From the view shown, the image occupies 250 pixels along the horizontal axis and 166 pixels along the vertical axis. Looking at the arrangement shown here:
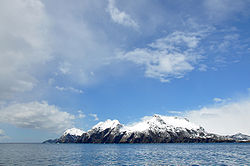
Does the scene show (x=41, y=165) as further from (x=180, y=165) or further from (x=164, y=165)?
(x=180, y=165)

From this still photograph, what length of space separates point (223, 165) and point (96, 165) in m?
40.5

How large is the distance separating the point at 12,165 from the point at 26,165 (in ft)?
14.8

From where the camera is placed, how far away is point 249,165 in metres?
56.1

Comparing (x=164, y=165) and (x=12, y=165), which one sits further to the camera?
(x=12, y=165)

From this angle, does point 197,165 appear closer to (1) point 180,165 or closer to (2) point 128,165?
(1) point 180,165

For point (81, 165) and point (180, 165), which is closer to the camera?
point (180, 165)

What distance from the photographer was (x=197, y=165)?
188 ft

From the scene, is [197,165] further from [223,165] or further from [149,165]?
[149,165]

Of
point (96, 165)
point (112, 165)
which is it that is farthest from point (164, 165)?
point (96, 165)

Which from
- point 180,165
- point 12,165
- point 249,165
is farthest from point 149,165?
point 12,165

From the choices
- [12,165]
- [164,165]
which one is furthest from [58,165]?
[164,165]

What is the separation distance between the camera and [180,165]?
5766 cm

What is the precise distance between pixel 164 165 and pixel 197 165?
1019 centimetres

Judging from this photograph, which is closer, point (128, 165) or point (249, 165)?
point (249, 165)
